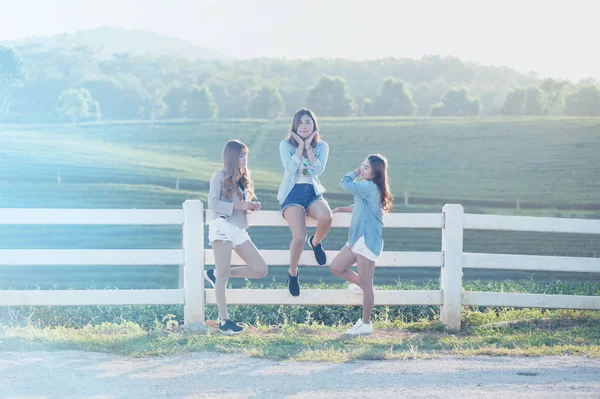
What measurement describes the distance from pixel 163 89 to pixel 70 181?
7181 millimetres

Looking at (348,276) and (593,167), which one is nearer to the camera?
(348,276)

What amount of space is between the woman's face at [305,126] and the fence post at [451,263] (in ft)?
3.99

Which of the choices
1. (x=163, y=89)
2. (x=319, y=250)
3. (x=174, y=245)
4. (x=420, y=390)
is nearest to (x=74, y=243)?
(x=174, y=245)

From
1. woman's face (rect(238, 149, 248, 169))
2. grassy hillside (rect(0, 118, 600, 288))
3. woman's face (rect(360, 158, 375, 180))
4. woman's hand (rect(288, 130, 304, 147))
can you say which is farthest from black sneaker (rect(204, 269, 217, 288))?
grassy hillside (rect(0, 118, 600, 288))

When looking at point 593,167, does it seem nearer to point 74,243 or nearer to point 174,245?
point 174,245

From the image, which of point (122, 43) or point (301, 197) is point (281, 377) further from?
point (122, 43)

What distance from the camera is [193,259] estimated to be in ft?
18.1

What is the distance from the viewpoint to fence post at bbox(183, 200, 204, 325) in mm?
5504

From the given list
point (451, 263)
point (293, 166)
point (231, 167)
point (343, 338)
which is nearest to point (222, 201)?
point (231, 167)

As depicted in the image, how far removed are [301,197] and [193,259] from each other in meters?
0.94

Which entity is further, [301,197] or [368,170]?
[301,197]

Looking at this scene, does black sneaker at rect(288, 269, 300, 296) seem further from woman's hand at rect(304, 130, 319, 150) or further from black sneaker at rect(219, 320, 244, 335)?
woman's hand at rect(304, 130, 319, 150)

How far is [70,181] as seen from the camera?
26516 mm

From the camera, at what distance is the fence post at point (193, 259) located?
550cm
